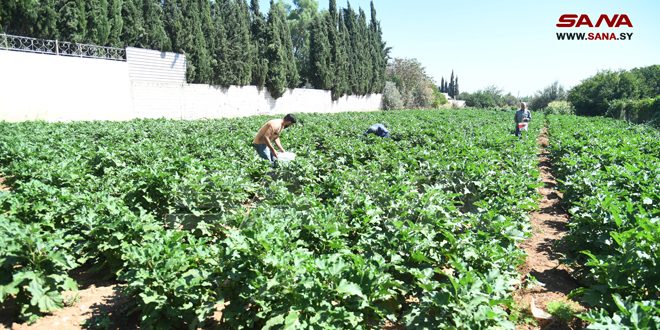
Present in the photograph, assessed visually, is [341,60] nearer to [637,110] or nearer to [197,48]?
[197,48]

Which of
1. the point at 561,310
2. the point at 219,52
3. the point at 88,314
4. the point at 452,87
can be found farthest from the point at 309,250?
the point at 452,87

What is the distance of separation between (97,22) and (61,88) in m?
4.65

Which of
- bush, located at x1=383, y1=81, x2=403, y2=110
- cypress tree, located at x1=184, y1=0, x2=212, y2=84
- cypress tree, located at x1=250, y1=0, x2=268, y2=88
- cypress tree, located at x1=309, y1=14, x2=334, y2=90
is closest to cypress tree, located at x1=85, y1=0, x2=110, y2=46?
cypress tree, located at x1=184, y1=0, x2=212, y2=84

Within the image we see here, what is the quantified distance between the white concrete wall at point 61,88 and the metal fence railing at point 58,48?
591 millimetres

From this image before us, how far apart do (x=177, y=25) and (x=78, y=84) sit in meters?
8.79

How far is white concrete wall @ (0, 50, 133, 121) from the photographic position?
60.4 feet

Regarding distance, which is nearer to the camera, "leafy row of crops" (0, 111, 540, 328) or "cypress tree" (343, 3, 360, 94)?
"leafy row of crops" (0, 111, 540, 328)

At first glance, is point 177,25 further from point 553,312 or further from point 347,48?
point 553,312

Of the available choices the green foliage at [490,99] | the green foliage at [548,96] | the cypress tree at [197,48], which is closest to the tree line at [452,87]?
the green foliage at [490,99]

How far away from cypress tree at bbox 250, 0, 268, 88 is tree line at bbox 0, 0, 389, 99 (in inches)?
3.1

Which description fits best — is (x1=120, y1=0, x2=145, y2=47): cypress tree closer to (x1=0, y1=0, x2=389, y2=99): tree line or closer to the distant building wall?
(x1=0, y1=0, x2=389, y2=99): tree line

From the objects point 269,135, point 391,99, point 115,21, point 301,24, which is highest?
point 301,24

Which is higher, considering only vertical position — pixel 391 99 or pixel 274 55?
pixel 274 55

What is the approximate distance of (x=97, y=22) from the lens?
22516 mm
